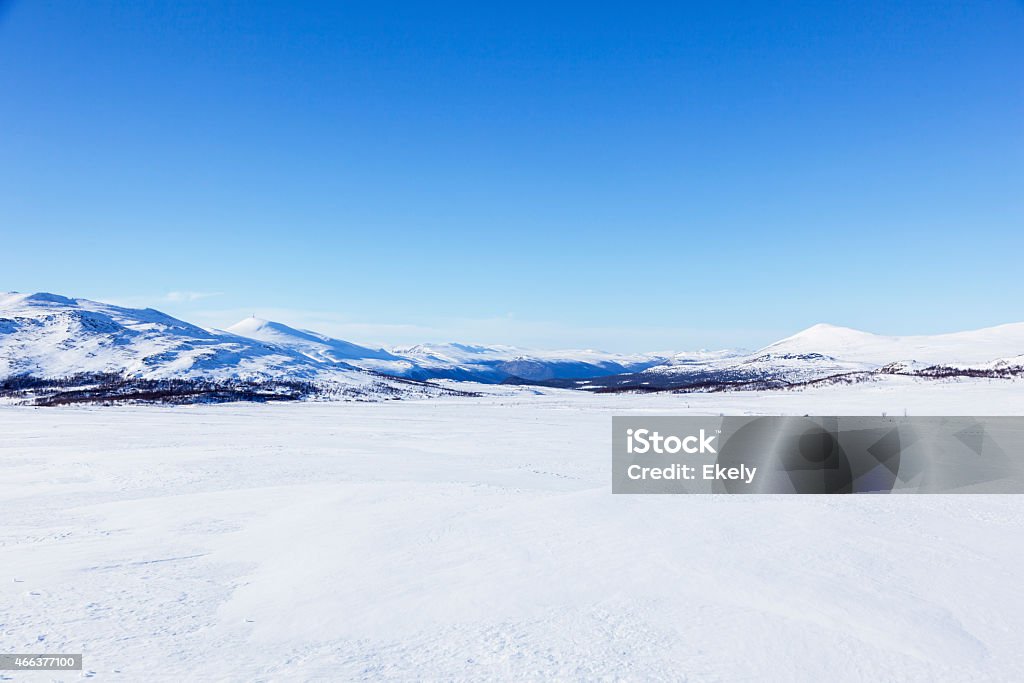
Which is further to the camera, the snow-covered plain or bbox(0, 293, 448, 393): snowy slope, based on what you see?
bbox(0, 293, 448, 393): snowy slope

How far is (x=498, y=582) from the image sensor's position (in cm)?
781

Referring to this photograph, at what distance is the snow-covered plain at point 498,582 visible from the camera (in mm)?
5691

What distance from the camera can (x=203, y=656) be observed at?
18.4 feet

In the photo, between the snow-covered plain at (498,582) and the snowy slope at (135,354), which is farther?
the snowy slope at (135,354)

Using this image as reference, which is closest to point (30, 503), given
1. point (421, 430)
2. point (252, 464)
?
point (252, 464)

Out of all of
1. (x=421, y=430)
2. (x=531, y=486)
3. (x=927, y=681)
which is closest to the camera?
(x=927, y=681)

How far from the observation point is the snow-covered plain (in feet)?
18.7

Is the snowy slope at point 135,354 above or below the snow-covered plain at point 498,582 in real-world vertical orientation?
above

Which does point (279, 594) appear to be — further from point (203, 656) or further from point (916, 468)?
point (916, 468)

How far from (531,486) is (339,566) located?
728cm

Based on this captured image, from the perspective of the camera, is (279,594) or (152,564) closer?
(279,594)

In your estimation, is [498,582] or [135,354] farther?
[135,354]

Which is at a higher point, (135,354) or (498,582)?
(135,354)

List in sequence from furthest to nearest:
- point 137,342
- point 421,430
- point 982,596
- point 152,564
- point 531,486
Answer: point 137,342
point 421,430
point 531,486
point 152,564
point 982,596
